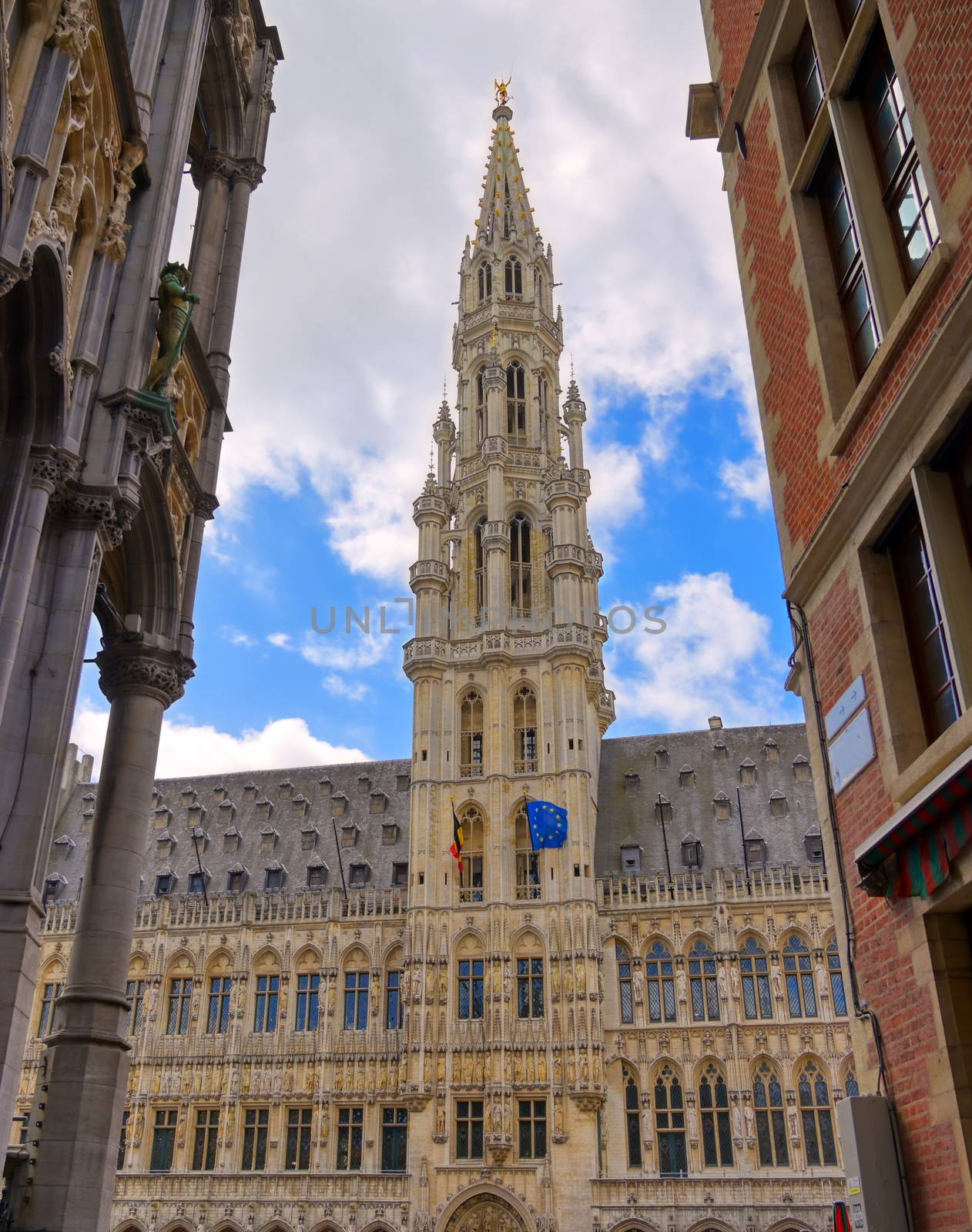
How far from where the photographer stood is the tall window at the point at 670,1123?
4181 centimetres

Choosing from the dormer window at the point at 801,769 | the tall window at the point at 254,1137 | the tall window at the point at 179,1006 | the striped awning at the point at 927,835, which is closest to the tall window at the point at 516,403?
the dormer window at the point at 801,769

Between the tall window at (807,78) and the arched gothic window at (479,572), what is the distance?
131ft

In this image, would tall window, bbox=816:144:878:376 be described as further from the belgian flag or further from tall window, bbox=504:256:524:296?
tall window, bbox=504:256:524:296

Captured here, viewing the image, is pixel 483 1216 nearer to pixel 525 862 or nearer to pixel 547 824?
pixel 525 862

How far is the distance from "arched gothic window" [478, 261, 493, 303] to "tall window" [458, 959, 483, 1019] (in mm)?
36638

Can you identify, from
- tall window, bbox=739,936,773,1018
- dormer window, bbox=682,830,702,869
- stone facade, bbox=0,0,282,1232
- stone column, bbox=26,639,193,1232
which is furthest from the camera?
dormer window, bbox=682,830,702,869

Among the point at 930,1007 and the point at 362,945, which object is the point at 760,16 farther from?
the point at 362,945

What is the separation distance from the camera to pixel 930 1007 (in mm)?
8867

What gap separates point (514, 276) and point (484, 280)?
169 cm

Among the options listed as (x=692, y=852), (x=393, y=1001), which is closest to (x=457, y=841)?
(x=393, y=1001)

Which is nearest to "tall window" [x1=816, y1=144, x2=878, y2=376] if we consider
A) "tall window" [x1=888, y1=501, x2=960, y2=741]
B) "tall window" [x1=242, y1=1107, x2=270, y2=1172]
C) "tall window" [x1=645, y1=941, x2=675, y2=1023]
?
"tall window" [x1=888, y1=501, x2=960, y2=741]

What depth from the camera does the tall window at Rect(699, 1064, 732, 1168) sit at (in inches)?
1639

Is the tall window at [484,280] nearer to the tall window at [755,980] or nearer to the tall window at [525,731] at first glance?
the tall window at [525,731]

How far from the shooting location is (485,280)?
64.6m
